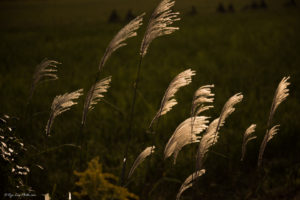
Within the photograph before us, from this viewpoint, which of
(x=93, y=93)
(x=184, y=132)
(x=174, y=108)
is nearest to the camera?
(x=184, y=132)

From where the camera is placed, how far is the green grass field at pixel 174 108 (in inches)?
128

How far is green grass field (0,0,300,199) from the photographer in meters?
3.26

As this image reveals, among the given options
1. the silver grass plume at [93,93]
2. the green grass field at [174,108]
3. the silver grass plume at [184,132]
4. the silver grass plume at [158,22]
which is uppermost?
the silver grass plume at [158,22]

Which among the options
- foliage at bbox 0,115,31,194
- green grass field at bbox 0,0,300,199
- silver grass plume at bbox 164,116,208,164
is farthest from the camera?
green grass field at bbox 0,0,300,199

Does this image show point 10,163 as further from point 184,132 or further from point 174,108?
point 174,108

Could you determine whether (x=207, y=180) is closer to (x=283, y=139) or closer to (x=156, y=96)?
(x=283, y=139)

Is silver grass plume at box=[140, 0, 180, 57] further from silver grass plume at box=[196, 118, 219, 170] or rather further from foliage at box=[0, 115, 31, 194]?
foliage at box=[0, 115, 31, 194]

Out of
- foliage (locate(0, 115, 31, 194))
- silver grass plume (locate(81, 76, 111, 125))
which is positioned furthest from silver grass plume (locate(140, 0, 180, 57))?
foliage (locate(0, 115, 31, 194))

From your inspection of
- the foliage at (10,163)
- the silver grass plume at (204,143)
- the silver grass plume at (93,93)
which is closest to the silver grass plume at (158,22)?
the silver grass plume at (93,93)

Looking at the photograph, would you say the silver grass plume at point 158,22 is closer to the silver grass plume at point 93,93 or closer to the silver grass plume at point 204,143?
the silver grass plume at point 93,93

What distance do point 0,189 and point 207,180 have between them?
218 centimetres

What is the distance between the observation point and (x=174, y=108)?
5.18 meters

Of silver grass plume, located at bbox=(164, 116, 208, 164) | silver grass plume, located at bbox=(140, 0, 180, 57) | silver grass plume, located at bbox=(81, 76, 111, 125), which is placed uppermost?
silver grass plume, located at bbox=(140, 0, 180, 57)

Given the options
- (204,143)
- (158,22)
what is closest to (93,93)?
(158,22)
